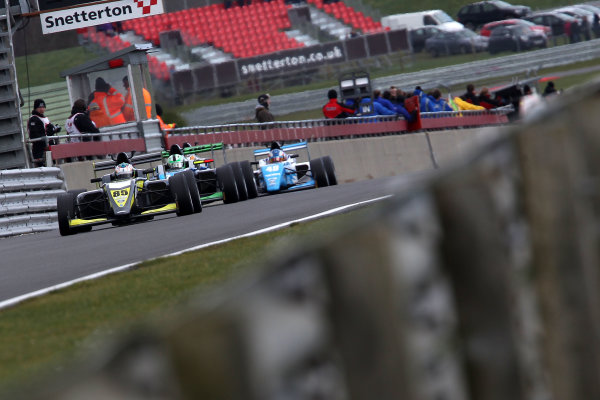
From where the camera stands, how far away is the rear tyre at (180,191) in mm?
14969

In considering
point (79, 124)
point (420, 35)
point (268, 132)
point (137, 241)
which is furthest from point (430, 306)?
point (420, 35)

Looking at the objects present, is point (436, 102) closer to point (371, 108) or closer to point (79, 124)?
point (371, 108)

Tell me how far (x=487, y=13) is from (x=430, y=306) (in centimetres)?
4447

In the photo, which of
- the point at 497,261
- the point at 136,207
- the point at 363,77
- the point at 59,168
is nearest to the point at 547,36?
the point at 363,77

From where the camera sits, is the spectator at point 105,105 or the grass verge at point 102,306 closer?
the grass verge at point 102,306

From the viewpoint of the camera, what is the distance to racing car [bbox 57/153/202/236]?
48.8ft

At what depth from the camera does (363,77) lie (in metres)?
30.8

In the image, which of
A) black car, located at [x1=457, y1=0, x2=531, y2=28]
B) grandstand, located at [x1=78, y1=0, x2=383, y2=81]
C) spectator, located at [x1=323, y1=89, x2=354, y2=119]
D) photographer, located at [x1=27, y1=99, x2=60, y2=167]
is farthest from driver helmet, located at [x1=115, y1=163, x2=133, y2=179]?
black car, located at [x1=457, y1=0, x2=531, y2=28]

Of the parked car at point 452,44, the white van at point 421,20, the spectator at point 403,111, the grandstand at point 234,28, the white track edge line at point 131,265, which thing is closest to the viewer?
the white track edge line at point 131,265

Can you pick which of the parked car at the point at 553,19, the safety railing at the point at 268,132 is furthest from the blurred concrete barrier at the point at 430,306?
the parked car at the point at 553,19

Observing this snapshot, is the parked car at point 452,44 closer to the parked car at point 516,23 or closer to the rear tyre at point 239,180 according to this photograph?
the parked car at point 516,23

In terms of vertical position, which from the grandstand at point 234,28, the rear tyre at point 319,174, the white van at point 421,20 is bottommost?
the rear tyre at point 319,174

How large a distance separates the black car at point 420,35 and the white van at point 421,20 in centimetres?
64

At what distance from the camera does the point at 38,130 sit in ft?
64.2
